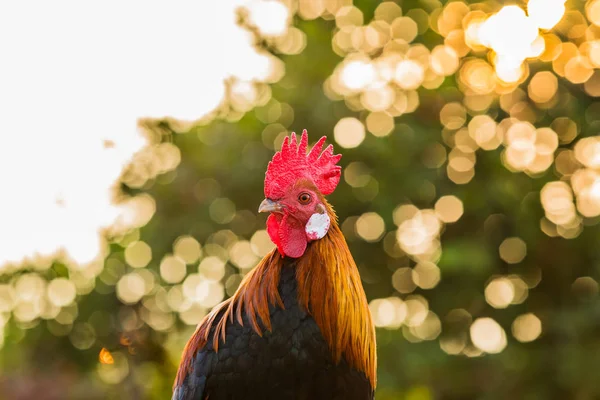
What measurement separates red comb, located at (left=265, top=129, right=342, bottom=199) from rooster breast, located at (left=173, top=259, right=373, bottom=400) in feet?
1.21

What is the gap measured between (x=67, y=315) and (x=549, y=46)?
11.1m

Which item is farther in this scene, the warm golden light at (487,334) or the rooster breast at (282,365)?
the warm golden light at (487,334)

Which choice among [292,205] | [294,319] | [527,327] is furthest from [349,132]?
[294,319]

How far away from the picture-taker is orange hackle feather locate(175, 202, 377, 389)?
3.42m

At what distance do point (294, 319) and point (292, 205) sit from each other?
511 mm

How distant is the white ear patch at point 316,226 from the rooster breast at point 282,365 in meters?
0.18

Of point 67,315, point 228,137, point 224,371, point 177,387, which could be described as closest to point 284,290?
point 224,371

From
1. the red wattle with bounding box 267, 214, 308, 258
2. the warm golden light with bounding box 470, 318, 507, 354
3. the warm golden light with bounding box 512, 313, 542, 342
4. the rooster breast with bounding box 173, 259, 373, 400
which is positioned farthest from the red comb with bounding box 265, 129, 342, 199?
the warm golden light with bounding box 512, 313, 542, 342

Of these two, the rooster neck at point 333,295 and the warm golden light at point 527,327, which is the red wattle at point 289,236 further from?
the warm golden light at point 527,327

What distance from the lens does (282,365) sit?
3340 mm

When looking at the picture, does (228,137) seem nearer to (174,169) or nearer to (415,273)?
(174,169)

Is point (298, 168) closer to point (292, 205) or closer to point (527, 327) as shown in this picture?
point (292, 205)

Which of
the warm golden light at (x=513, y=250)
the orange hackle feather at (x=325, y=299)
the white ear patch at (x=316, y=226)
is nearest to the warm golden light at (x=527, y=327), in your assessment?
the warm golden light at (x=513, y=250)

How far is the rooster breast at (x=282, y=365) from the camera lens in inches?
132
